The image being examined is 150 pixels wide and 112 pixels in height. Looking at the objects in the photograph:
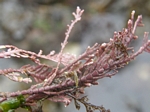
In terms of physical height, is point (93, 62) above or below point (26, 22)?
below

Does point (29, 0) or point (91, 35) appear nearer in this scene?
point (91, 35)

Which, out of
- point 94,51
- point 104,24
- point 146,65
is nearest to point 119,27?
point 104,24

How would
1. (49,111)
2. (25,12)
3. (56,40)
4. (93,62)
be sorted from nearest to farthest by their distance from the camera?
(93,62), (49,111), (56,40), (25,12)

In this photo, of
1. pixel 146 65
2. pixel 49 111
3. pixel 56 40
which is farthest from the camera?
pixel 56 40

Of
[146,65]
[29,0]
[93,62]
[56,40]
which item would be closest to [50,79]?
[93,62]

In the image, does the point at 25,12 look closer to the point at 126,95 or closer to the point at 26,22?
the point at 26,22

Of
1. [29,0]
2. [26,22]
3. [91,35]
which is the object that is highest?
[29,0]
